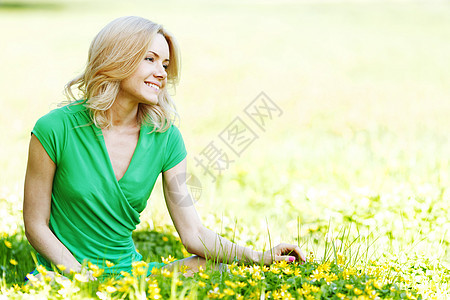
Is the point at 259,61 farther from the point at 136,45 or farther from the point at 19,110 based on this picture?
the point at 136,45

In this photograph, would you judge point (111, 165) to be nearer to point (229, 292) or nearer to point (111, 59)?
point (111, 59)

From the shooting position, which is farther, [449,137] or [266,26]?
[266,26]

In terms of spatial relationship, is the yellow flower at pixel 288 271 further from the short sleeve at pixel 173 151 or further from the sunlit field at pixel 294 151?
the short sleeve at pixel 173 151

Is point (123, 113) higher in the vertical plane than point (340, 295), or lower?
higher

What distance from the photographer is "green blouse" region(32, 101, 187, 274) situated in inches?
106

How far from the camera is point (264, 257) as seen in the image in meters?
2.80

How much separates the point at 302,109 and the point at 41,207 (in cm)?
720

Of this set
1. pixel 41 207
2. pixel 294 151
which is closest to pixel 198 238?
pixel 41 207

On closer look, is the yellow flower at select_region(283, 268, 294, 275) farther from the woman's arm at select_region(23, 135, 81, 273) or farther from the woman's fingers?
the woman's arm at select_region(23, 135, 81, 273)

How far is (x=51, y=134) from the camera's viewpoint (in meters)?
2.63

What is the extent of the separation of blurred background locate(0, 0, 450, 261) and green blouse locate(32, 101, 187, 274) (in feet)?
1.58

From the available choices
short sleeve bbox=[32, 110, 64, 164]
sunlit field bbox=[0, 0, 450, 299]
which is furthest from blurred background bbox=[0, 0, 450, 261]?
short sleeve bbox=[32, 110, 64, 164]

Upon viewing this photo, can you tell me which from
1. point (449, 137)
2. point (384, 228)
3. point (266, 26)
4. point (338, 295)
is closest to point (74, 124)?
point (338, 295)

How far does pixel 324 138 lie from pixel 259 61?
621cm
